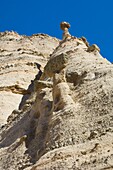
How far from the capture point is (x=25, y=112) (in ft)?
54.5

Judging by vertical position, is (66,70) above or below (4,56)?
below

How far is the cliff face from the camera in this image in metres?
9.80

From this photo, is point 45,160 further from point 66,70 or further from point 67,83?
point 66,70

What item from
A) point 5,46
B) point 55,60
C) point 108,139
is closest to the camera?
point 108,139

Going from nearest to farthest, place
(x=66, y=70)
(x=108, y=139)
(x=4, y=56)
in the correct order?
(x=108, y=139) < (x=66, y=70) < (x=4, y=56)

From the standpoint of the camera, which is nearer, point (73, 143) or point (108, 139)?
point (108, 139)

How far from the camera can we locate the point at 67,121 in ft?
38.4

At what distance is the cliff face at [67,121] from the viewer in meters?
9.80

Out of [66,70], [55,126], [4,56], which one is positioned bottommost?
[55,126]

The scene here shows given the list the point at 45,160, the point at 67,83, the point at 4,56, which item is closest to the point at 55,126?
the point at 45,160

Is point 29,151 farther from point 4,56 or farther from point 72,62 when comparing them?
point 4,56

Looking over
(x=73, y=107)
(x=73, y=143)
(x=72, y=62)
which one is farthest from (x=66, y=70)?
(x=73, y=143)

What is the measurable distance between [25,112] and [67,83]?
2537 mm

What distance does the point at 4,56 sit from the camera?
103 feet
